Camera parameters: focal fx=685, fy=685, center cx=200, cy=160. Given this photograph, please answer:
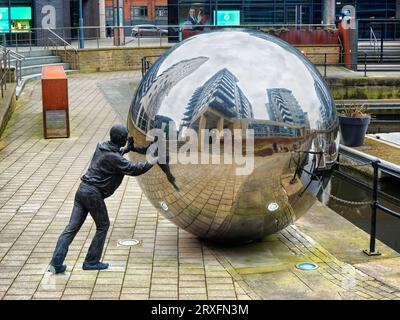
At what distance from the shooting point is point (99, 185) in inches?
254

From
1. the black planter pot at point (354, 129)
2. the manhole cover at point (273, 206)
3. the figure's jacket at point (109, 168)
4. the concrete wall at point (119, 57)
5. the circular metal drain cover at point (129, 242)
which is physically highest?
the concrete wall at point (119, 57)

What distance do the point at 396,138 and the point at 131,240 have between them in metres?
10.4

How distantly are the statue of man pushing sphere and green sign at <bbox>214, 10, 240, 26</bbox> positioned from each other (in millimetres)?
30145

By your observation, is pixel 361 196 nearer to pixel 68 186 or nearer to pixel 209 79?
pixel 68 186

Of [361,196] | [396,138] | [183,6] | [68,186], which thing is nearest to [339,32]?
[183,6]

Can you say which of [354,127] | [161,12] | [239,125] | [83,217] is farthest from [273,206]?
[161,12]

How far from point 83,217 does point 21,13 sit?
2780 cm

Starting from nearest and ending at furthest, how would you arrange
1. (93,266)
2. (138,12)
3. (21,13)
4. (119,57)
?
1. (93,266)
2. (119,57)
3. (21,13)
4. (138,12)

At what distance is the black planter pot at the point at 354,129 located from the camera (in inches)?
594

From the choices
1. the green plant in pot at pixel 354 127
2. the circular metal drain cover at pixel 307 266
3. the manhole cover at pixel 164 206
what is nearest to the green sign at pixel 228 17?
the green plant in pot at pixel 354 127

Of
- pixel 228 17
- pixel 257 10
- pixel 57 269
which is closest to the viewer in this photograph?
pixel 57 269

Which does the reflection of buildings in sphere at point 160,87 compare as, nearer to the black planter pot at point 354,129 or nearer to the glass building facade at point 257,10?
the black planter pot at point 354,129

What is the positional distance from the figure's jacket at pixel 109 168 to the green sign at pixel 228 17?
99.3 feet

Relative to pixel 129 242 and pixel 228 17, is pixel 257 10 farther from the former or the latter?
pixel 129 242
